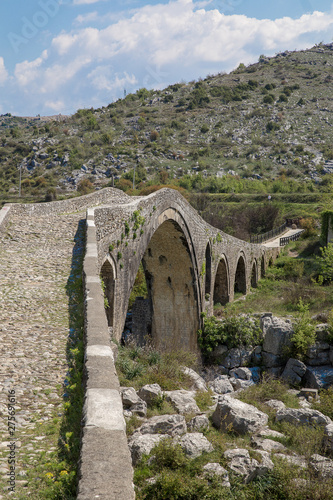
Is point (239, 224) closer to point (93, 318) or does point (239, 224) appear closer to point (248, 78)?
point (93, 318)

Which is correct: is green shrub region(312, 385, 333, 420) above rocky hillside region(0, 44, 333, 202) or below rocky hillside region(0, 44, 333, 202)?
below

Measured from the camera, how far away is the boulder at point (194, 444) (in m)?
5.62

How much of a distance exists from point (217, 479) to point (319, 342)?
10949mm

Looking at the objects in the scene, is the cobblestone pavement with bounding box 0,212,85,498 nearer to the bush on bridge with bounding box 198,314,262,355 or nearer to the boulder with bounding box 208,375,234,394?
the boulder with bounding box 208,375,234,394

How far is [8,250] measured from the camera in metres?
7.58

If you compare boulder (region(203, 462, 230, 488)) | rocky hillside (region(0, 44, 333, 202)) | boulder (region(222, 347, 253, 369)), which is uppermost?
rocky hillside (region(0, 44, 333, 202))

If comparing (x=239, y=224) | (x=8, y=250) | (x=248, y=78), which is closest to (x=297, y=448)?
(x=8, y=250)

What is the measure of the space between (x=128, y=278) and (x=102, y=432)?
25.8 feet

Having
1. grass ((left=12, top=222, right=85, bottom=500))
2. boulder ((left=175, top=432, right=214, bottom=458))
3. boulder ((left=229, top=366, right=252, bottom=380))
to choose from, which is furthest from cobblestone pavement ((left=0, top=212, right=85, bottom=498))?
boulder ((left=229, top=366, right=252, bottom=380))

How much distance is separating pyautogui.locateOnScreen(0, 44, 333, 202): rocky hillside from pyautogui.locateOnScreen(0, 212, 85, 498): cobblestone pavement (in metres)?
33.5

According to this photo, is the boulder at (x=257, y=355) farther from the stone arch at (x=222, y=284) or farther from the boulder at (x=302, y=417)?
the boulder at (x=302, y=417)

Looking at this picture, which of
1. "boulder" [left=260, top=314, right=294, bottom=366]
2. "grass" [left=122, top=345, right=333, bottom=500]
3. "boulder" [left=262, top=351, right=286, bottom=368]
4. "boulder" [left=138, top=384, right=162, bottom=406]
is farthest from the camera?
"boulder" [left=260, top=314, right=294, bottom=366]

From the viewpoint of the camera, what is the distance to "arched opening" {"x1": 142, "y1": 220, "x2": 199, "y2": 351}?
18.1 metres

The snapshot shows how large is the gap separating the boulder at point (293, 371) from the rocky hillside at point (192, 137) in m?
31.3
